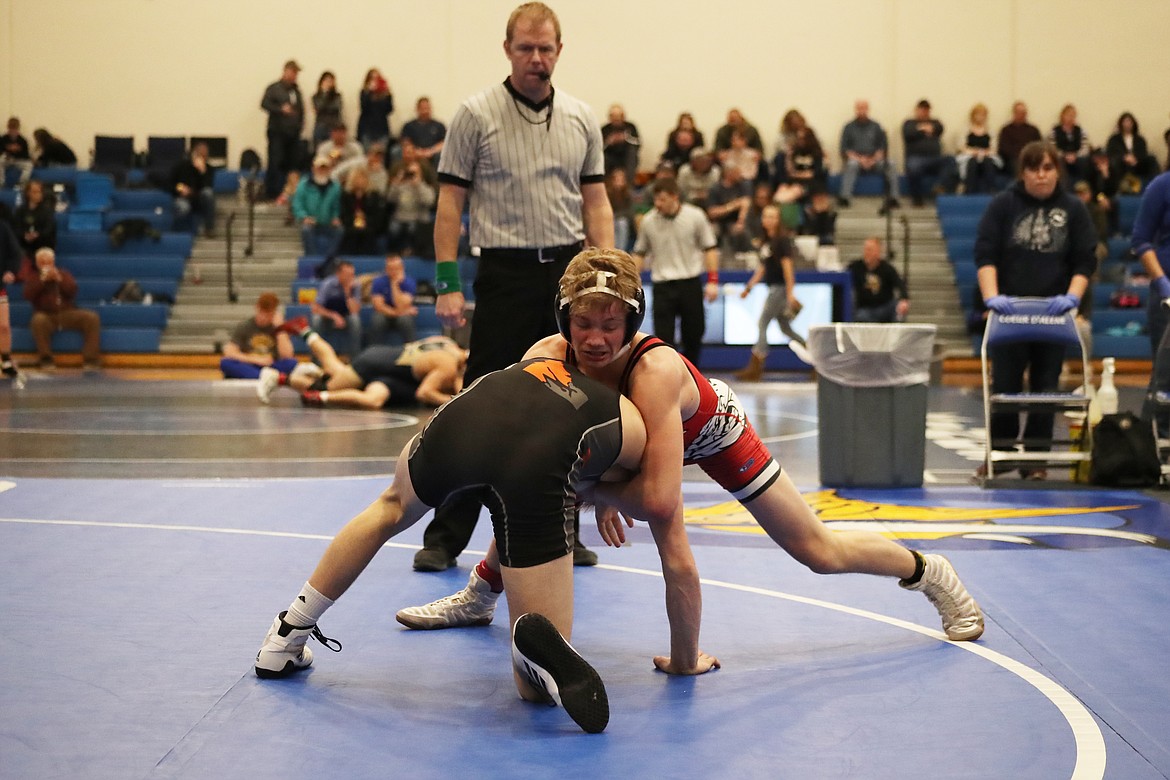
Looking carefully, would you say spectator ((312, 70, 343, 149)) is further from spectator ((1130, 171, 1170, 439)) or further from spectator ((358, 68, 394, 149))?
spectator ((1130, 171, 1170, 439))

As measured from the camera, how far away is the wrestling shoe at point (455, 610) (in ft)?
11.5

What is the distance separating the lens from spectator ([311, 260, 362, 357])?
13.5 m

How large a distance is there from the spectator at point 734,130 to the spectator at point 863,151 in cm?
129

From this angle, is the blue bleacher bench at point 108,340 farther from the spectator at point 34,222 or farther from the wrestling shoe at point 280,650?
the wrestling shoe at point 280,650

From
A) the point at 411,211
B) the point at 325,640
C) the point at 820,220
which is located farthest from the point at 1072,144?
the point at 325,640

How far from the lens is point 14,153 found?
706 inches

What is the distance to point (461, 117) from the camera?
14.1 feet

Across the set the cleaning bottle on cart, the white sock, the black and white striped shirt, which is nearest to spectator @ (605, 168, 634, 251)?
the cleaning bottle on cart

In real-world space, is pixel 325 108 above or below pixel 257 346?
above

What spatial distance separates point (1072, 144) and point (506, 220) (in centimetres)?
1496

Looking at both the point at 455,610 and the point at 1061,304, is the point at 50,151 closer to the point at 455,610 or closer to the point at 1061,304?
the point at 1061,304

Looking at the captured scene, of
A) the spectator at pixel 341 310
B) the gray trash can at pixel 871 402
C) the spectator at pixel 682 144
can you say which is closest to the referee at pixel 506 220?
the gray trash can at pixel 871 402

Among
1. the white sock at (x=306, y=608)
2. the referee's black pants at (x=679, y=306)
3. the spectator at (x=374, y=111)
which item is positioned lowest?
the white sock at (x=306, y=608)

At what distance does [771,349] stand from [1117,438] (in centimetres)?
838
